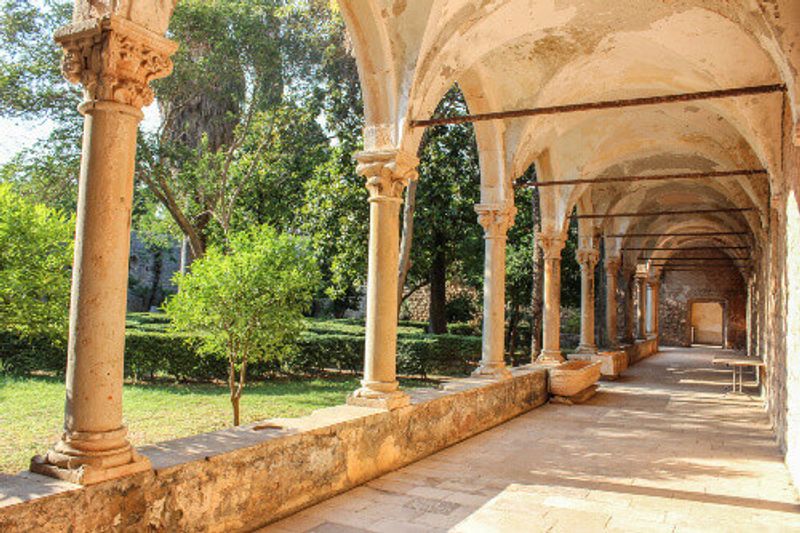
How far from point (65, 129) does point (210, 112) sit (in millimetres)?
6105

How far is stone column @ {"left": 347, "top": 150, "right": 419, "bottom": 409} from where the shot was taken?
18.4 feet

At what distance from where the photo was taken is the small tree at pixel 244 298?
29.5 feet

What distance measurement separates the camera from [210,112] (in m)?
19.1

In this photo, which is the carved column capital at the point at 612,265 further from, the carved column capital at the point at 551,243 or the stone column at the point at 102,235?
the stone column at the point at 102,235

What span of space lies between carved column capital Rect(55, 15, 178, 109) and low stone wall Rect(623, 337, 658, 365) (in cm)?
1546

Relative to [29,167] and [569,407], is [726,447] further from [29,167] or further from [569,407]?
[29,167]

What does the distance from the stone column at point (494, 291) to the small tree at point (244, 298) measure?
292 cm

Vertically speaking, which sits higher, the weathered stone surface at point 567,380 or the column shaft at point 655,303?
the column shaft at point 655,303

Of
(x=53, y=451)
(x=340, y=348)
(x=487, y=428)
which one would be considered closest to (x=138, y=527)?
(x=53, y=451)

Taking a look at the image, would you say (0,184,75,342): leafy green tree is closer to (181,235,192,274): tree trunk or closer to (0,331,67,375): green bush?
(0,331,67,375): green bush

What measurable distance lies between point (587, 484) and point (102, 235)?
4.07 m

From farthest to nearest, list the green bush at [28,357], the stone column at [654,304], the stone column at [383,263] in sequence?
the stone column at [654,304] < the green bush at [28,357] < the stone column at [383,263]

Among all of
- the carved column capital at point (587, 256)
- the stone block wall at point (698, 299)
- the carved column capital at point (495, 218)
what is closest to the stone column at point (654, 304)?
the stone block wall at point (698, 299)

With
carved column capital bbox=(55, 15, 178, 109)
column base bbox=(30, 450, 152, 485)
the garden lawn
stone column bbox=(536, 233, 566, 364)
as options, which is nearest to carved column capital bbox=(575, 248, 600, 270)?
stone column bbox=(536, 233, 566, 364)
